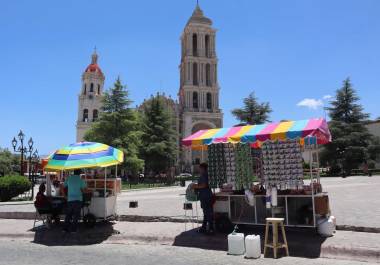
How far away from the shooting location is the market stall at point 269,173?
856 cm

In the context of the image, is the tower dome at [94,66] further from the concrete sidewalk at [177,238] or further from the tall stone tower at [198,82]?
the concrete sidewalk at [177,238]

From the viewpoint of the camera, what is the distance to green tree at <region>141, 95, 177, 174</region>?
47.2m

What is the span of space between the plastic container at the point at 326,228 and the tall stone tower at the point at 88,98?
69.9 m

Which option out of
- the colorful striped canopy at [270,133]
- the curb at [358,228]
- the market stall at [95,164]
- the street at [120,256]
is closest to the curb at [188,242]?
the street at [120,256]

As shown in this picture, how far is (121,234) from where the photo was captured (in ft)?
33.0

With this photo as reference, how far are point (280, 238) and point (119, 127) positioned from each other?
3563 centimetres

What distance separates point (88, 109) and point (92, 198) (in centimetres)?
6734

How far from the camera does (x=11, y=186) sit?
1986 centimetres

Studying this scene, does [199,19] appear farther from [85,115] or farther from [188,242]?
[188,242]

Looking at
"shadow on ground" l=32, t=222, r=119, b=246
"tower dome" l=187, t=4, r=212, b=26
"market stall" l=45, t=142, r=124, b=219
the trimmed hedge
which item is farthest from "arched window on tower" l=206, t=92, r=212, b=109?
"shadow on ground" l=32, t=222, r=119, b=246

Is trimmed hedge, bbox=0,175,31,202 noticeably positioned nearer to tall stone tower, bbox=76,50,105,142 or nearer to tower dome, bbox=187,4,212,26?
tall stone tower, bbox=76,50,105,142

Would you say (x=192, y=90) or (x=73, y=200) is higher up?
(x=192, y=90)

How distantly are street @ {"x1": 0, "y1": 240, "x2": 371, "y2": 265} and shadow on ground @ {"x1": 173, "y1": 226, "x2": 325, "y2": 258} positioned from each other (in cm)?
A: 35

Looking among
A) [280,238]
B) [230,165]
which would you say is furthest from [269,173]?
[280,238]
